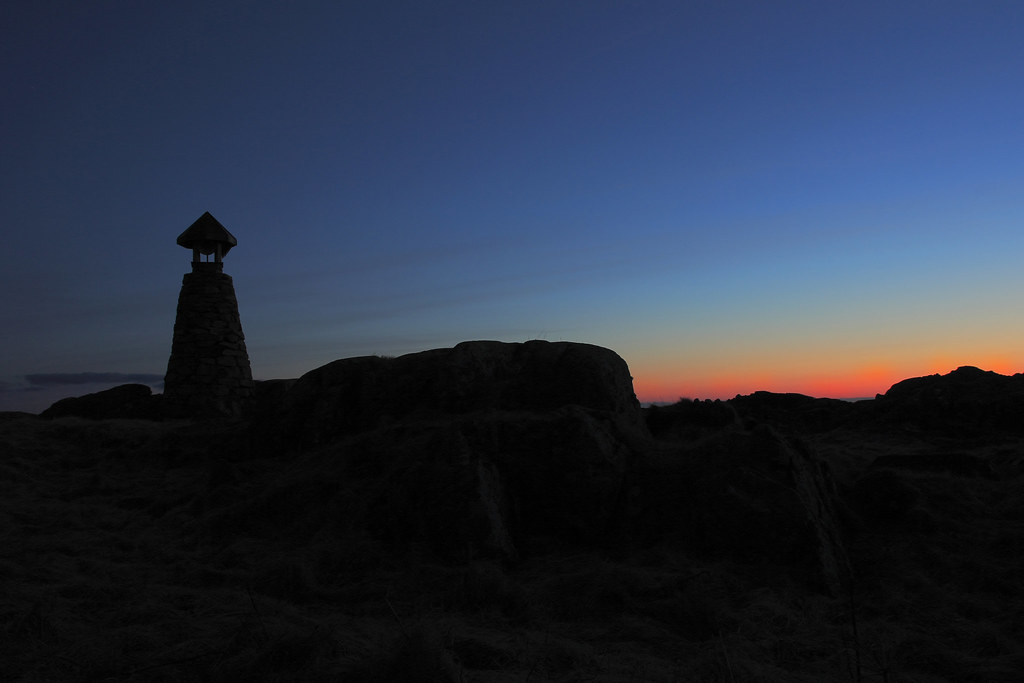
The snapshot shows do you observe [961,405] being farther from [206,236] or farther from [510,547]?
[206,236]

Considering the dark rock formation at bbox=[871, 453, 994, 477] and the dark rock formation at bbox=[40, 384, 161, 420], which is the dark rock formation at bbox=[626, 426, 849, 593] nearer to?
the dark rock formation at bbox=[871, 453, 994, 477]

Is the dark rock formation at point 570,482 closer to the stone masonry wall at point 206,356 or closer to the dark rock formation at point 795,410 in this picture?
the dark rock formation at point 795,410

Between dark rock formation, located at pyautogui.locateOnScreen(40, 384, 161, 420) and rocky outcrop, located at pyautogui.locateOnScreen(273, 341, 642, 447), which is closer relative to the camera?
rocky outcrop, located at pyautogui.locateOnScreen(273, 341, 642, 447)

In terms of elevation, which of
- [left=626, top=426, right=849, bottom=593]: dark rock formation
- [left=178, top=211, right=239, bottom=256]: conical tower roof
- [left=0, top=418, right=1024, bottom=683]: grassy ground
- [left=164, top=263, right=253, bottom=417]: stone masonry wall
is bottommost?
[left=0, top=418, right=1024, bottom=683]: grassy ground

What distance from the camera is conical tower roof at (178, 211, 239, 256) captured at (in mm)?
19234

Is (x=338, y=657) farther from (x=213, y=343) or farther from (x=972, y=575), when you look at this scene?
(x=213, y=343)

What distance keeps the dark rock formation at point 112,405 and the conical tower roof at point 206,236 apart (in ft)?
14.9

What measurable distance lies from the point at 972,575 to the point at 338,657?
6.32 m

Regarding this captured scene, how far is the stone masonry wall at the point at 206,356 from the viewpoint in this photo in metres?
18.2

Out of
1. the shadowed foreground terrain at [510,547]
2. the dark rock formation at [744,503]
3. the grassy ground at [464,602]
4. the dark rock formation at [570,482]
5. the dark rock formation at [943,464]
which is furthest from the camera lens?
the dark rock formation at [943,464]

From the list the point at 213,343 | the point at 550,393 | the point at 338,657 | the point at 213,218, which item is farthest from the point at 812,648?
the point at 213,218

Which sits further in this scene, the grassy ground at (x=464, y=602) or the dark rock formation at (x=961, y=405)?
the dark rock formation at (x=961, y=405)

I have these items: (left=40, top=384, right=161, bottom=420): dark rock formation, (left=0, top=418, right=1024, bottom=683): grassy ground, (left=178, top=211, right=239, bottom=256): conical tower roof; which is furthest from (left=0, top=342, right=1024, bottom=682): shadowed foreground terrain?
(left=178, top=211, right=239, bottom=256): conical tower roof

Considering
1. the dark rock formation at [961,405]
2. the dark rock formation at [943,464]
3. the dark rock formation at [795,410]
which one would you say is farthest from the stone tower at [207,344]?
the dark rock formation at [961,405]
